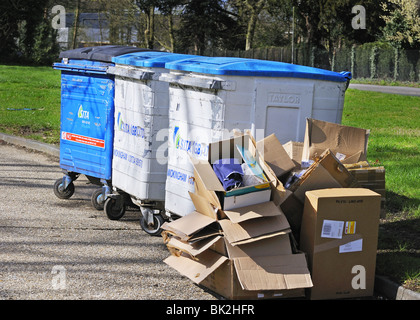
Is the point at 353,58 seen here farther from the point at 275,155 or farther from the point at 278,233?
the point at 278,233

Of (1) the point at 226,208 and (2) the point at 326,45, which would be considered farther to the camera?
(2) the point at 326,45

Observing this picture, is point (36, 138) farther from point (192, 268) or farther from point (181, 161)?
point (192, 268)

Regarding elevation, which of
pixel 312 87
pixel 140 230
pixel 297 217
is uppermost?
pixel 312 87

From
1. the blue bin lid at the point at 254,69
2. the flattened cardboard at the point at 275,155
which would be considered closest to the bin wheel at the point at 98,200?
the blue bin lid at the point at 254,69

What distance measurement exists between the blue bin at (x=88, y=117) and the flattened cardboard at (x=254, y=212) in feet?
9.64

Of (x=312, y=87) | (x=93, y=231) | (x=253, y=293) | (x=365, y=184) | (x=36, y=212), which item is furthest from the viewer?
(x=36, y=212)

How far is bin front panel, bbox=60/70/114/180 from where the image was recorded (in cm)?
736

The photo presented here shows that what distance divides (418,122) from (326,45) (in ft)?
101

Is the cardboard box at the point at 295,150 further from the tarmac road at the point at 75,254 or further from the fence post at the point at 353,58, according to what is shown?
the fence post at the point at 353,58

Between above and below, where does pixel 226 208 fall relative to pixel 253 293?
above

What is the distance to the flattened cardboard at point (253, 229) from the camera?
4590 mm

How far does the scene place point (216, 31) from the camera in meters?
45.8

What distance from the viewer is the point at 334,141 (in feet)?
18.6
